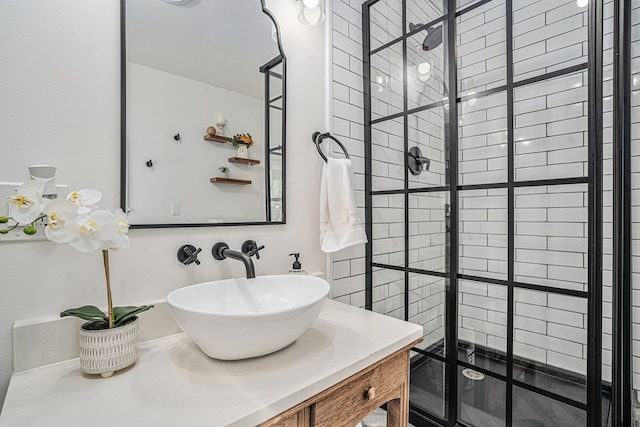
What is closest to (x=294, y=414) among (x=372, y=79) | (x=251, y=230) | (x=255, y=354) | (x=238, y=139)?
(x=255, y=354)

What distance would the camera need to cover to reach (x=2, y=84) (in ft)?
2.62

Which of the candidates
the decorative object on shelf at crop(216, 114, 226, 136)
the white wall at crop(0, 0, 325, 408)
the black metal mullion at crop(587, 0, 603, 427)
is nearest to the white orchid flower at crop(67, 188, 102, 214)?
the white wall at crop(0, 0, 325, 408)

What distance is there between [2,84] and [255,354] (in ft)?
3.16

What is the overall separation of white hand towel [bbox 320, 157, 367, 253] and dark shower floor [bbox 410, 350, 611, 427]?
0.73 m

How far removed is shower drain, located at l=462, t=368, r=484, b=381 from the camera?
1341 mm

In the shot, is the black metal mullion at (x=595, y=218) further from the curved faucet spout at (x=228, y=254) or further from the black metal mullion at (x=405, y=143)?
the curved faucet spout at (x=228, y=254)

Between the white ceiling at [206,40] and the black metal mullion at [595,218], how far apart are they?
121 centimetres

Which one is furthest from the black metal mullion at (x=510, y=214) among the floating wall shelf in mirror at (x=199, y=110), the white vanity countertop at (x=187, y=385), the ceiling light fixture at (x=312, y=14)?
the floating wall shelf in mirror at (x=199, y=110)

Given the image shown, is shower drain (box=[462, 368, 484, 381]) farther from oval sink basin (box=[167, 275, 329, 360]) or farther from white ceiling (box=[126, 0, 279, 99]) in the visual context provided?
white ceiling (box=[126, 0, 279, 99])

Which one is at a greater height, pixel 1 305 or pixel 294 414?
pixel 1 305

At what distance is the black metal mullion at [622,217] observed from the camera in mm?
1213

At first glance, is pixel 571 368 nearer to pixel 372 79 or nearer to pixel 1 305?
pixel 372 79

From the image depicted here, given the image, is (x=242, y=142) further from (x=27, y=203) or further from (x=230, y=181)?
(x=27, y=203)

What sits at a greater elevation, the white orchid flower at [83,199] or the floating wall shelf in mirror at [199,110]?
the floating wall shelf in mirror at [199,110]
